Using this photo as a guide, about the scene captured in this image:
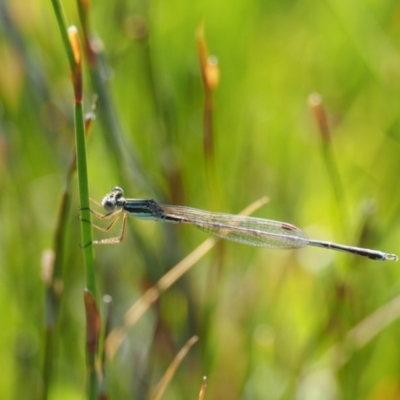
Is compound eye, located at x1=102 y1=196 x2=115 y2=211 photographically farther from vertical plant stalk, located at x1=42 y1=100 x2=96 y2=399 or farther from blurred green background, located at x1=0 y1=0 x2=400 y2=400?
vertical plant stalk, located at x1=42 y1=100 x2=96 y2=399

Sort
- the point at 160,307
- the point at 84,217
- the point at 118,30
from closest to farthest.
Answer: the point at 84,217 < the point at 160,307 < the point at 118,30

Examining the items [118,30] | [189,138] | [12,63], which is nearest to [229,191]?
[189,138]

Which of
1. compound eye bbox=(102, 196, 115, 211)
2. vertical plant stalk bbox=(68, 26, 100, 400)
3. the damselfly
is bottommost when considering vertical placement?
vertical plant stalk bbox=(68, 26, 100, 400)

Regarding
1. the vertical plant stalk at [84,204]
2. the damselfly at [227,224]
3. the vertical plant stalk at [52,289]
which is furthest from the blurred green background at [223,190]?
the vertical plant stalk at [84,204]

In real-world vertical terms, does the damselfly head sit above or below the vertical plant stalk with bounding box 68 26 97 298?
above

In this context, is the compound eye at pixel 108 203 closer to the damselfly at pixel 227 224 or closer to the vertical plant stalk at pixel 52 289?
the damselfly at pixel 227 224

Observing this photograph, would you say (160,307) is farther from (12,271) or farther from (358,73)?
(358,73)

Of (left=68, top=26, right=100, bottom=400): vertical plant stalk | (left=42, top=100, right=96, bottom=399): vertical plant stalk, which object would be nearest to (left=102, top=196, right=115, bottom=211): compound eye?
(left=42, top=100, right=96, bottom=399): vertical plant stalk
